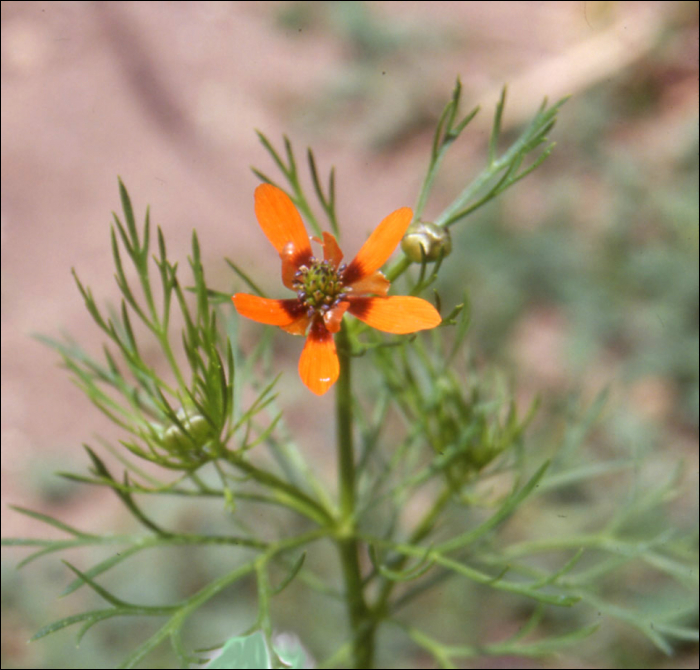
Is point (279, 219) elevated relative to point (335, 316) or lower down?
elevated

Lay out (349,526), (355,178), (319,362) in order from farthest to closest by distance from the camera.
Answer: (355,178)
(349,526)
(319,362)

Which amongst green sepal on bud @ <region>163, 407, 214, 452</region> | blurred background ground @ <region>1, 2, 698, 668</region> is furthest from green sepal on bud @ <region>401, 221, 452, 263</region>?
blurred background ground @ <region>1, 2, 698, 668</region>

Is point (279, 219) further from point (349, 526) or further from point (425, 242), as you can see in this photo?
point (349, 526)

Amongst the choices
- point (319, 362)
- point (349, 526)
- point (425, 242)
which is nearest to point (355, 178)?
point (349, 526)

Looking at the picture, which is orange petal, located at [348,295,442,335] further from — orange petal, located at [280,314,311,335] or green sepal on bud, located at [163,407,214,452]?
green sepal on bud, located at [163,407,214,452]

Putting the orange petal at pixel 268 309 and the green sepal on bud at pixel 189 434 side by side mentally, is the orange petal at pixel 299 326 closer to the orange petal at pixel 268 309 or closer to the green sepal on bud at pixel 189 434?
the orange petal at pixel 268 309

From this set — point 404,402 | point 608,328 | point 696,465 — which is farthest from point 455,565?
point 608,328
